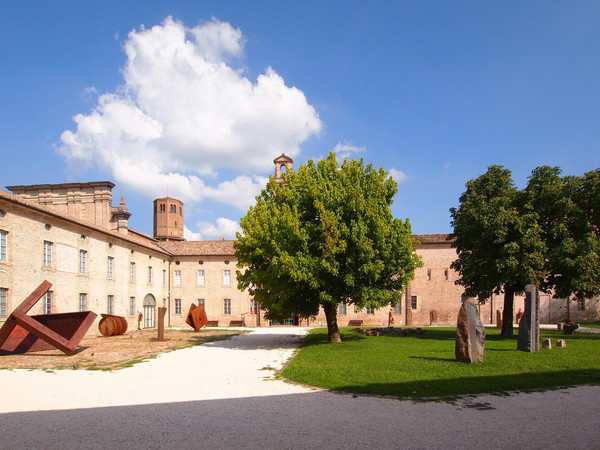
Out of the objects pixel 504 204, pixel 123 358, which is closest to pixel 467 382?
pixel 123 358

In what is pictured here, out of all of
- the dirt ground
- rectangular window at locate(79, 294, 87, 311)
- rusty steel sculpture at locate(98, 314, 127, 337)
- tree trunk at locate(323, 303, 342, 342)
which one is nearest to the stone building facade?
rectangular window at locate(79, 294, 87, 311)

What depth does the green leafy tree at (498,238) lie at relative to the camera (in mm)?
21219

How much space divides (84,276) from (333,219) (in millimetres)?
18363

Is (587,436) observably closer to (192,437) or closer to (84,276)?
(192,437)

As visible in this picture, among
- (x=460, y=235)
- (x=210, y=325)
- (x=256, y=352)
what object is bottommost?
(x=210, y=325)

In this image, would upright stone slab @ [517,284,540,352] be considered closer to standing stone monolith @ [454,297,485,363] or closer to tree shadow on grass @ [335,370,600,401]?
standing stone monolith @ [454,297,485,363]

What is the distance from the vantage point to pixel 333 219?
18656 mm

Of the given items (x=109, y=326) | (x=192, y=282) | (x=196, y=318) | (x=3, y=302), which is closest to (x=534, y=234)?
(x=196, y=318)

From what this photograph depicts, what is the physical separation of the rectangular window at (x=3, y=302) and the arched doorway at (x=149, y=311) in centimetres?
1465

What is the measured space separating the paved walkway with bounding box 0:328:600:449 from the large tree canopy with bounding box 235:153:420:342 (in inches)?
311

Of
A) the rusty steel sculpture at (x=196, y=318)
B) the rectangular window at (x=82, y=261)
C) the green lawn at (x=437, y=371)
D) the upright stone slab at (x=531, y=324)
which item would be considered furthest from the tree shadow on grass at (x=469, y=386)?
the rectangular window at (x=82, y=261)

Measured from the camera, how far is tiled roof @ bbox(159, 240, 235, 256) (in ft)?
135

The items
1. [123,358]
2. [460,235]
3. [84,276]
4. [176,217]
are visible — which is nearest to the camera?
[123,358]

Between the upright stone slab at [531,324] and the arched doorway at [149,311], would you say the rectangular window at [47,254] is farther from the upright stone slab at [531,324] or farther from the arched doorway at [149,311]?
→ the upright stone slab at [531,324]
